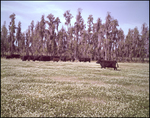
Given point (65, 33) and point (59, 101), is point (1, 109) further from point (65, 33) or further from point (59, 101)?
point (65, 33)

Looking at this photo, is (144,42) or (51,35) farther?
(144,42)

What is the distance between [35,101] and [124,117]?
509 cm

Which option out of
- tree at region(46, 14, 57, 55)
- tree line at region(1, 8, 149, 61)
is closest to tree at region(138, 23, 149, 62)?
tree line at region(1, 8, 149, 61)

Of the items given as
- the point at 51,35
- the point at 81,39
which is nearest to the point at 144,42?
the point at 81,39

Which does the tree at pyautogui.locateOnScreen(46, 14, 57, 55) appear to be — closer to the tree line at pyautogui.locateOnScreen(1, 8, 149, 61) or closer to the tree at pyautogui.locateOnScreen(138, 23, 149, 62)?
the tree line at pyautogui.locateOnScreen(1, 8, 149, 61)

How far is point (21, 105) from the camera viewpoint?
22.2ft

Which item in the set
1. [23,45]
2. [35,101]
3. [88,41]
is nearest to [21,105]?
[35,101]

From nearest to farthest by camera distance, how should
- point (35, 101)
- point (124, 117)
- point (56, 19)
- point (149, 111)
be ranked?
point (124, 117) < point (149, 111) < point (35, 101) < point (56, 19)

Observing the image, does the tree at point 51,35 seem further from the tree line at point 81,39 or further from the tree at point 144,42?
the tree at point 144,42

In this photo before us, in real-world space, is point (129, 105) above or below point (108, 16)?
below

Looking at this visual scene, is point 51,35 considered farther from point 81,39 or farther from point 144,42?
point 144,42

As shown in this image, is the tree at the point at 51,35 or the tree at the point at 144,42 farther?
the tree at the point at 144,42

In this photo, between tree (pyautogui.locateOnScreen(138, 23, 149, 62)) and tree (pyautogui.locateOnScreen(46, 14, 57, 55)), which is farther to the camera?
tree (pyautogui.locateOnScreen(138, 23, 149, 62))

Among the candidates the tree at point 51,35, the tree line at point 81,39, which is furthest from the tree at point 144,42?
the tree at point 51,35
